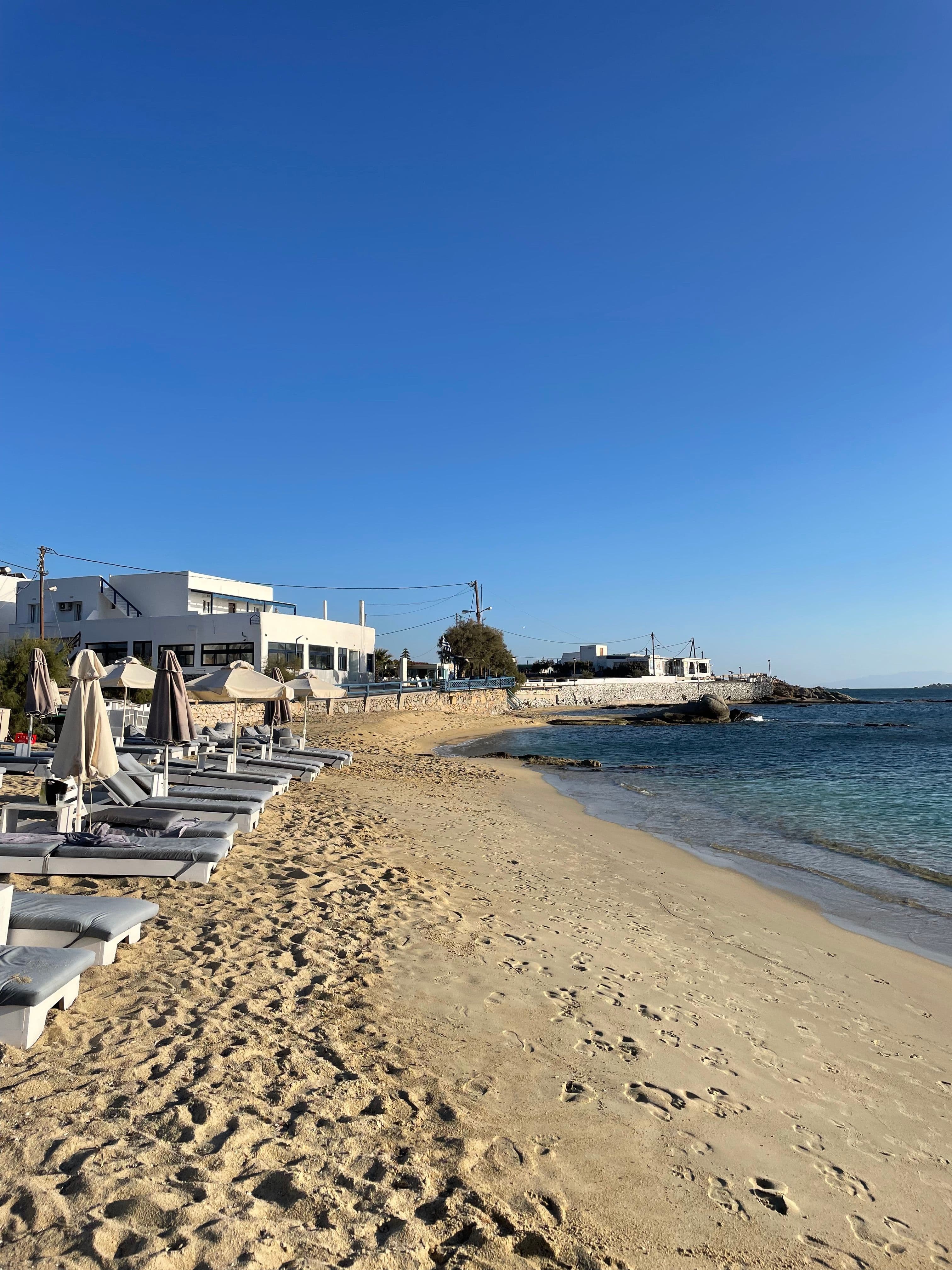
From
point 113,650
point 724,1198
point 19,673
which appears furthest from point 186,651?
point 724,1198

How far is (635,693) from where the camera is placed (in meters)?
88.0

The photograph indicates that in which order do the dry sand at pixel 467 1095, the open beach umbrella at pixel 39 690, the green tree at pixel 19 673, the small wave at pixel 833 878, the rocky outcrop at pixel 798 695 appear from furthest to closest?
the rocky outcrop at pixel 798 695 → the green tree at pixel 19 673 → the open beach umbrella at pixel 39 690 → the small wave at pixel 833 878 → the dry sand at pixel 467 1095

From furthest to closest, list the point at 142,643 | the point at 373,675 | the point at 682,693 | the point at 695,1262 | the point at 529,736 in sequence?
the point at 682,693
the point at 373,675
the point at 142,643
the point at 529,736
the point at 695,1262

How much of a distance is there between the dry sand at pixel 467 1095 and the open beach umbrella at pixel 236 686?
764cm

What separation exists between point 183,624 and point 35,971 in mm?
41446

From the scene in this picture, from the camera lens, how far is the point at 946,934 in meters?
8.15

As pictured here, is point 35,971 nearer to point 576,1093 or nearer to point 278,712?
point 576,1093

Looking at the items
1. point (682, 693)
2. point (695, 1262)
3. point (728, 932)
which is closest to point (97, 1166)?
point (695, 1262)

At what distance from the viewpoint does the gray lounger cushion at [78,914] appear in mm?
4562

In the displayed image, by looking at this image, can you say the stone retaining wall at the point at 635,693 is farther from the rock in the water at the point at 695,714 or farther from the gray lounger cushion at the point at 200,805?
the gray lounger cushion at the point at 200,805

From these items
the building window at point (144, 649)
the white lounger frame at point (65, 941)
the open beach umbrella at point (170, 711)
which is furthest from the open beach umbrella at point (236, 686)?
the building window at point (144, 649)

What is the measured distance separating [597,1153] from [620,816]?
12.1 m

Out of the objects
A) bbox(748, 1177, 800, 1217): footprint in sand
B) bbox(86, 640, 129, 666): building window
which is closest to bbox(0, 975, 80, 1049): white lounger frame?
bbox(748, 1177, 800, 1217): footprint in sand

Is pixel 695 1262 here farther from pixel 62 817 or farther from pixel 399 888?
pixel 62 817
